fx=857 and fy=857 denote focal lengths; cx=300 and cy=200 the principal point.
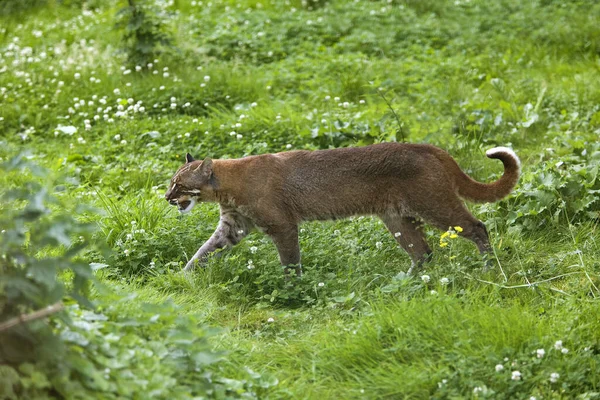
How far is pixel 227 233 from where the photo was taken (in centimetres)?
693

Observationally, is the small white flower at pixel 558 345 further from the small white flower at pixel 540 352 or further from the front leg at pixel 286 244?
the front leg at pixel 286 244

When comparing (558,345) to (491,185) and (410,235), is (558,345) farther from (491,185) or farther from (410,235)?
(410,235)

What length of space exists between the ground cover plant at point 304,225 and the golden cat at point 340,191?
0.24 meters

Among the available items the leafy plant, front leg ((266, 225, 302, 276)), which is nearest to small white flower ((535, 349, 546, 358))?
front leg ((266, 225, 302, 276))

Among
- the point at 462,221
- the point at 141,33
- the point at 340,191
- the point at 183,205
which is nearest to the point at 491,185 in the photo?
the point at 462,221

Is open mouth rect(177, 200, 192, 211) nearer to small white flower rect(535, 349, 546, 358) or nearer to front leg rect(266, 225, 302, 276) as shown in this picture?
front leg rect(266, 225, 302, 276)

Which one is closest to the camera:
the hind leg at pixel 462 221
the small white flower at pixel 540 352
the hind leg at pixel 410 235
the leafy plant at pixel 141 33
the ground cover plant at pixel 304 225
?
the ground cover plant at pixel 304 225

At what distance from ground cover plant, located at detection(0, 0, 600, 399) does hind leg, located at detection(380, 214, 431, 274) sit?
0.16 m

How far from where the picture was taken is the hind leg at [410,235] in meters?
6.86

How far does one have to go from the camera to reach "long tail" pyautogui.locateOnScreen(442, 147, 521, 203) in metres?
6.64

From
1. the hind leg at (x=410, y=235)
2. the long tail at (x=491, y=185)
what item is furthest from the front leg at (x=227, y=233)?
the long tail at (x=491, y=185)

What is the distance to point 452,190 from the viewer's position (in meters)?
6.62

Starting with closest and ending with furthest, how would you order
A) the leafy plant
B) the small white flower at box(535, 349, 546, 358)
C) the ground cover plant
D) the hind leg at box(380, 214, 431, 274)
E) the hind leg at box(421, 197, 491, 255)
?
the ground cover plant < the small white flower at box(535, 349, 546, 358) < the hind leg at box(421, 197, 491, 255) < the hind leg at box(380, 214, 431, 274) < the leafy plant

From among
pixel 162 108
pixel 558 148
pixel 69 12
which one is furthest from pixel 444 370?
pixel 69 12
